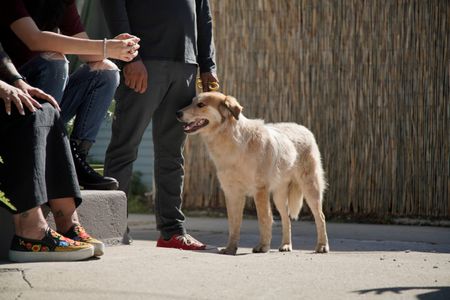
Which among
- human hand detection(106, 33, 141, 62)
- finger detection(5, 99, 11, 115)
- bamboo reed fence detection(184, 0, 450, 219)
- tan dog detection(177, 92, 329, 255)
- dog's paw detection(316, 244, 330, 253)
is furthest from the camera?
bamboo reed fence detection(184, 0, 450, 219)

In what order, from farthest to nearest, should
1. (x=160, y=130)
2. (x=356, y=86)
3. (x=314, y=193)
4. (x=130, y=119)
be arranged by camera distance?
1. (x=356, y=86)
2. (x=314, y=193)
3. (x=160, y=130)
4. (x=130, y=119)

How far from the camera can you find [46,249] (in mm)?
3514

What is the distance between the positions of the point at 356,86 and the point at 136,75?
357 centimetres

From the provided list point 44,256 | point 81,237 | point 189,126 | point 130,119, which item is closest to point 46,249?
point 44,256

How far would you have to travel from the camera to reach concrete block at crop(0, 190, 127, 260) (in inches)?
165

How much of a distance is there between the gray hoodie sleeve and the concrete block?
1.36 metres

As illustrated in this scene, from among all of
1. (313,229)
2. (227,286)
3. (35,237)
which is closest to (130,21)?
(35,237)

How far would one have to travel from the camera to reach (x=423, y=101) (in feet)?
24.9

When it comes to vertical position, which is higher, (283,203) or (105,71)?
(105,71)

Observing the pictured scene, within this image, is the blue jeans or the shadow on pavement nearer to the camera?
the shadow on pavement

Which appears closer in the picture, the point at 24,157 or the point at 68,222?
the point at 24,157

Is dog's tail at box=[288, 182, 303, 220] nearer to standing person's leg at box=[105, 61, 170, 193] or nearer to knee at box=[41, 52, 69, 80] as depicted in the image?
standing person's leg at box=[105, 61, 170, 193]

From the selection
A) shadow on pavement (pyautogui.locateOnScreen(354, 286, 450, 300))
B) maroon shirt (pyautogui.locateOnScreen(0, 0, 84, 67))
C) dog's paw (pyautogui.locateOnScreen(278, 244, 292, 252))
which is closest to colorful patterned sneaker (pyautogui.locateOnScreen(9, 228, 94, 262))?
maroon shirt (pyautogui.locateOnScreen(0, 0, 84, 67))

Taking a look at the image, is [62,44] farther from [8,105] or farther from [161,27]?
[161,27]
